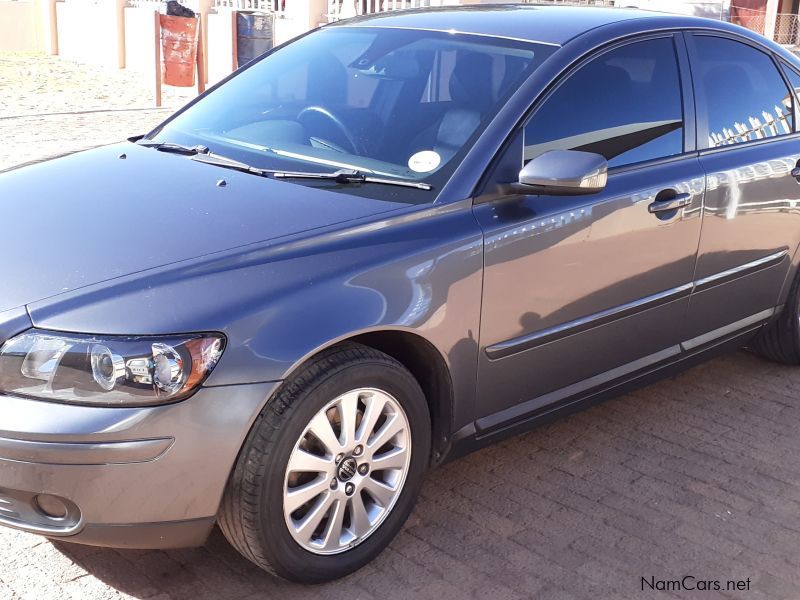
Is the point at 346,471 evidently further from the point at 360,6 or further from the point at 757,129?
the point at 360,6

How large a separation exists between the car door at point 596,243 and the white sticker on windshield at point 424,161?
21 cm

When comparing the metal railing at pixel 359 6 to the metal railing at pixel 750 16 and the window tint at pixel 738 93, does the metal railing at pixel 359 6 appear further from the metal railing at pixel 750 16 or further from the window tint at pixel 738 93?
the window tint at pixel 738 93

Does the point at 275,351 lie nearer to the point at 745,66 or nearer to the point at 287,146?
the point at 287,146

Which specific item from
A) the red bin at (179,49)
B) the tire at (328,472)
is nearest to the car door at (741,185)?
the tire at (328,472)

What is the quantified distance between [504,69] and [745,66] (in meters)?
1.44

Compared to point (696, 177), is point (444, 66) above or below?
above

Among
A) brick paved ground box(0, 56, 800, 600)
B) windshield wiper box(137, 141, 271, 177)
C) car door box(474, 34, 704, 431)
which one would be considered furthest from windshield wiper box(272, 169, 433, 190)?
brick paved ground box(0, 56, 800, 600)

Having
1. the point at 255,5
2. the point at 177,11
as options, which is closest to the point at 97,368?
the point at 177,11

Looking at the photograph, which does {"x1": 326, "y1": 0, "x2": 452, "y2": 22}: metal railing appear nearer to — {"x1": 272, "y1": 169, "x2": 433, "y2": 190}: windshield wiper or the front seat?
the front seat

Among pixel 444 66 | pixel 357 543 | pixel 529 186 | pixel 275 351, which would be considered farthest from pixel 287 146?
pixel 357 543

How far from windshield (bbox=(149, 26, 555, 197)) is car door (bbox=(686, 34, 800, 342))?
0.99 metres

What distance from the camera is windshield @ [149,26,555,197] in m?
3.58

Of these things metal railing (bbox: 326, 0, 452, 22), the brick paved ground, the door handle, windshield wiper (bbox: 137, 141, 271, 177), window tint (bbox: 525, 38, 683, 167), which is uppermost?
metal railing (bbox: 326, 0, 452, 22)

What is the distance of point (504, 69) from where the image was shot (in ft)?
12.2
